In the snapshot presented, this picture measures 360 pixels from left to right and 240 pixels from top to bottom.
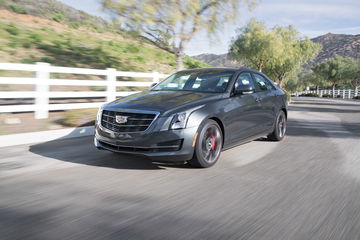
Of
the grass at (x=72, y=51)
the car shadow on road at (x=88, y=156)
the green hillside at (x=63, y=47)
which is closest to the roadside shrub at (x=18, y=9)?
the green hillside at (x=63, y=47)

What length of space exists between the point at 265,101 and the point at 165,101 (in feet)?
8.21

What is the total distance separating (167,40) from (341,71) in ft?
227

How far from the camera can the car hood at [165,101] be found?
5.02 meters

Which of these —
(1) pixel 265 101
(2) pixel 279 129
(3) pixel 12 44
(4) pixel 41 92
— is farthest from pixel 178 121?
(3) pixel 12 44

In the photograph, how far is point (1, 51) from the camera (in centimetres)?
1703

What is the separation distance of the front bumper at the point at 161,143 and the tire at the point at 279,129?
10.4 feet

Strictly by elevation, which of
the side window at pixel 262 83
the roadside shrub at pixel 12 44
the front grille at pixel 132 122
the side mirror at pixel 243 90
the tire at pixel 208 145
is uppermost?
the roadside shrub at pixel 12 44

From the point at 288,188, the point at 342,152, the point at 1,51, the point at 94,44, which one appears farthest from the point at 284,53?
the point at 288,188

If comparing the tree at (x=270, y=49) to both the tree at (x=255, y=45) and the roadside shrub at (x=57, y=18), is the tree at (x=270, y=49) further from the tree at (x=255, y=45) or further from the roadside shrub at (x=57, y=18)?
the roadside shrub at (x=57, y=18)

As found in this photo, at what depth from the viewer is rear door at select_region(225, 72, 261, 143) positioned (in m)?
5.73

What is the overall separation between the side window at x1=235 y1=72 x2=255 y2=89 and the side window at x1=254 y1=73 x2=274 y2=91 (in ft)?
0.88

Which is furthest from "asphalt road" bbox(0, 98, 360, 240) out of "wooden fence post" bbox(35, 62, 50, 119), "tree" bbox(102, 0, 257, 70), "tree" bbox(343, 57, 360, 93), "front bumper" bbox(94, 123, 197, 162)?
"tree" bbox(343, 57, 360, 93)

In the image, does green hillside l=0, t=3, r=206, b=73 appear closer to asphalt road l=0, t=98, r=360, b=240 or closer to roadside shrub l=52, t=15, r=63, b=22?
roadside shrub l=52, t=15, r=63, b=22

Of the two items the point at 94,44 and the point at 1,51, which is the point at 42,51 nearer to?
the point at 1,51
